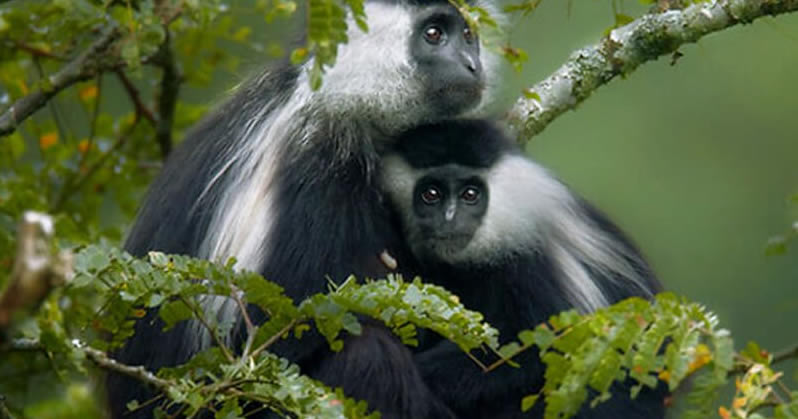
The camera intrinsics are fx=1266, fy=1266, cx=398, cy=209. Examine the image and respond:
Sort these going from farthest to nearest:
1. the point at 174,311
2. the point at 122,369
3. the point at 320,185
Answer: the point at 320,185
the point at 174,311
the point at 122,369

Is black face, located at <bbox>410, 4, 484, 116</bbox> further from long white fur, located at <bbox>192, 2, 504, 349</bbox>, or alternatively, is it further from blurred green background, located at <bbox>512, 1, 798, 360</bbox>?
blurred green background, located at <bbox>512, 1, 798, 360</bbox>

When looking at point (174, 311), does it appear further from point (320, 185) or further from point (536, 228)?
point (536, 228)

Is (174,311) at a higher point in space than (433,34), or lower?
lower

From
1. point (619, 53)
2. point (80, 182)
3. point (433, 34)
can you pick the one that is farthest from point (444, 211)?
point (80, 182)

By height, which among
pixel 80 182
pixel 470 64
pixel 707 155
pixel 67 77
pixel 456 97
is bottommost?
pixel 707 155

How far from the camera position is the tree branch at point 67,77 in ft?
13.6

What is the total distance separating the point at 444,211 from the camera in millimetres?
4145

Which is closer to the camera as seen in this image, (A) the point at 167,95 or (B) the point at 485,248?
(B) the point at 485,248

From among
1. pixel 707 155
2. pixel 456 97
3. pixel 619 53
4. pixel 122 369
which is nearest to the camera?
pixel 122 369

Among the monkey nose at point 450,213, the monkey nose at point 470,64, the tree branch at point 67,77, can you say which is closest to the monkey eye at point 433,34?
the monkey nose at point 470,64

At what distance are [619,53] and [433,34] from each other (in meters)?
0.70

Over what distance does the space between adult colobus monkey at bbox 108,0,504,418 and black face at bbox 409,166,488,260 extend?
11 centimetres

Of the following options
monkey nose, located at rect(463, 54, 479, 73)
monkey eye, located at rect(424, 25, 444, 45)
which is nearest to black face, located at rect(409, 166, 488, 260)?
monkey nose, located at rect(463, 54, 479, 73)

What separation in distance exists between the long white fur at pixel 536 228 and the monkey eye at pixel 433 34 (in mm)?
429
